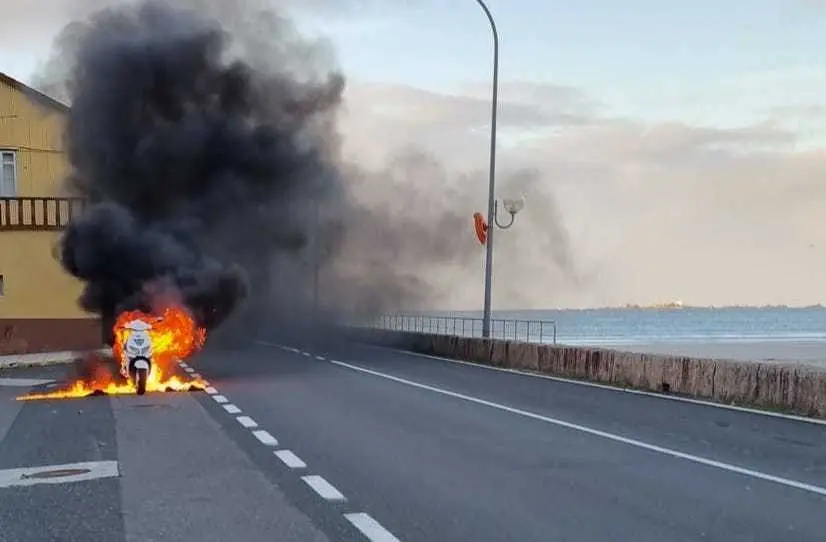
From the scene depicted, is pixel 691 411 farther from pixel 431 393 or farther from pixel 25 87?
pixel 25 87

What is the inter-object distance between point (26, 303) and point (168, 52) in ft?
33.8

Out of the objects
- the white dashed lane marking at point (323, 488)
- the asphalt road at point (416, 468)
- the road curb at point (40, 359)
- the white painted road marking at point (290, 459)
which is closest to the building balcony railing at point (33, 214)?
the road curb at point (40, 359)

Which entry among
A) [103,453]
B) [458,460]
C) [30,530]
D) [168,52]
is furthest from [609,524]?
[168,52]

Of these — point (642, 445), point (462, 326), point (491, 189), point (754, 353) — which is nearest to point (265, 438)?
point (642, 445)

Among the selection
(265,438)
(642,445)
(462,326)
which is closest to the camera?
(642,445)

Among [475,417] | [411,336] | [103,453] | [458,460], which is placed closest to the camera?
[458,460]

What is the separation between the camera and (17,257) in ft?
106

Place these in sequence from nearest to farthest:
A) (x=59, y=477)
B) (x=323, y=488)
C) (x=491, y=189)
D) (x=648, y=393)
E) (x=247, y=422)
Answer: (x=323, y=488) → (x=59, y=477) → (x=247, y=422) → (x=648, y=393) → (x=491, y=189)

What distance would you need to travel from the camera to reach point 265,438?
11.4 metres

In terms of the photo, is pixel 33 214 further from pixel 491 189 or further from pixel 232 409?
pixel 232 409

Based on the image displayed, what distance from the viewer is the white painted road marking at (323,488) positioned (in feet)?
25.7

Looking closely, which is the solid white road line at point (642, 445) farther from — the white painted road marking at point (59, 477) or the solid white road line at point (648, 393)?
the white painted road marking at point (59, 477)

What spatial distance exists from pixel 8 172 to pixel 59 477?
2742 centimetres

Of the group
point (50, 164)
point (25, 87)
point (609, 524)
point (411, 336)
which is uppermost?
point (25, 87)
